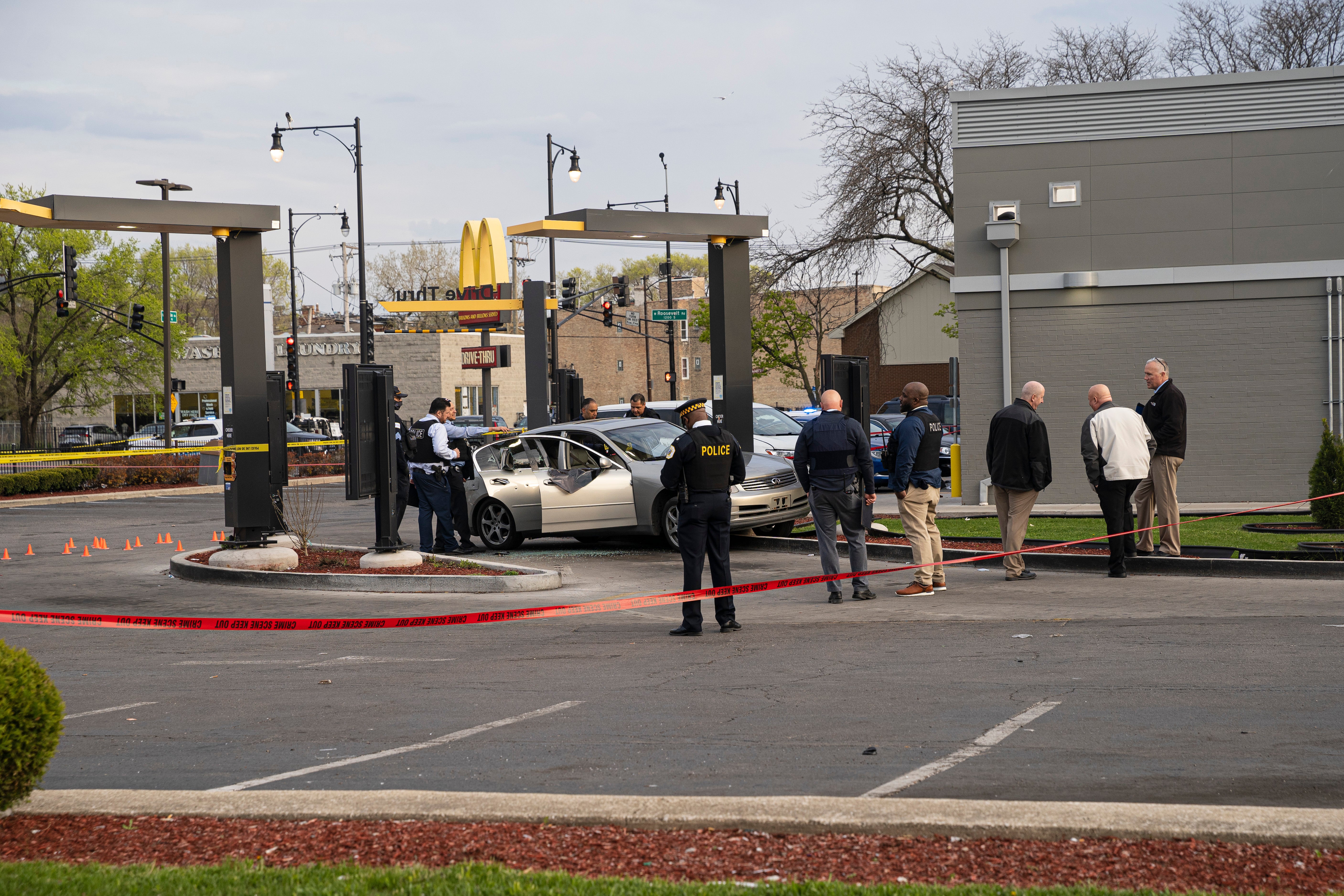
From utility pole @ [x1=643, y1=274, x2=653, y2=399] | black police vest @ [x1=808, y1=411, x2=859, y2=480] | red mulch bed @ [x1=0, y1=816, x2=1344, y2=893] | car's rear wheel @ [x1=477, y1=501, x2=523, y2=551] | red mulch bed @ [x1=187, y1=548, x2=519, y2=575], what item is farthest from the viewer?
utility pole @ [x1=643, y1=274, x2=653, y2=399]

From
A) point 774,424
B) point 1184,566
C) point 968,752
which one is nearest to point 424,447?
point 1184,566

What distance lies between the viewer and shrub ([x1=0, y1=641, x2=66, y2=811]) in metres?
4.76

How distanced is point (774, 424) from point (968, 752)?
19.0 metres

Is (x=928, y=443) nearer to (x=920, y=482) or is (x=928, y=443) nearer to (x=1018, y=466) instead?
(x=920, y=482)

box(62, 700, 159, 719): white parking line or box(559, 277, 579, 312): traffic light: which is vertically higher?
box(559, 277, 579, 312): traffic light

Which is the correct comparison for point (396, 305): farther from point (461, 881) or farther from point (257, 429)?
point (461, 881)

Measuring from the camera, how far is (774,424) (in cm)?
2480

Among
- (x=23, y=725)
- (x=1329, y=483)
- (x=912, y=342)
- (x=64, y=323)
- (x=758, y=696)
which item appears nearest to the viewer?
(x=23, y=725)

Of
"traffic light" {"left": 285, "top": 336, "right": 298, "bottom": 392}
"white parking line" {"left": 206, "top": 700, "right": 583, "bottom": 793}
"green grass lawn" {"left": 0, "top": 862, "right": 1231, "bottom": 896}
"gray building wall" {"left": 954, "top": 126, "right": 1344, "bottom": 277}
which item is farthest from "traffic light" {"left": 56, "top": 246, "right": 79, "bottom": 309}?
"green grass lawn" {"left": 0, "top": 862, "right": 1231, "bottom": 896}

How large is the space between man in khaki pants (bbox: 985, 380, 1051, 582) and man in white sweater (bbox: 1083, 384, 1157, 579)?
0.51 metres

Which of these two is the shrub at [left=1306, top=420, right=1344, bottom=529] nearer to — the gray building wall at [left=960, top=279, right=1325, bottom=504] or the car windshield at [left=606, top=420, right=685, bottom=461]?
the gray building wall at [left=960, top=279, right=1325, bottom=504]

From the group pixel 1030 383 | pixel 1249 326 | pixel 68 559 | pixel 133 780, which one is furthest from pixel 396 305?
pixel 133 780

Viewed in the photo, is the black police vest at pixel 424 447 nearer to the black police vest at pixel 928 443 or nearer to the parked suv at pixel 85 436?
the black police vest at pixel 928 443

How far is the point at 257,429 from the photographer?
14562 mm
